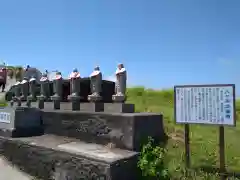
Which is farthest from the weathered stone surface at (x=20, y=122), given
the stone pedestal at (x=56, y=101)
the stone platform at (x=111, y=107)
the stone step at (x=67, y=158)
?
the stone platform at (x=111, y=107)

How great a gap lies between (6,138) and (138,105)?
18.1ft

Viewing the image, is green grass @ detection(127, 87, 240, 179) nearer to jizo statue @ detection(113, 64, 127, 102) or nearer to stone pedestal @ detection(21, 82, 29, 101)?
jizo statue @ detection(113, 64, 127, 102)

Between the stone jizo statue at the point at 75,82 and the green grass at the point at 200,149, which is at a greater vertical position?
the stone jizo statue at the point at 75,82

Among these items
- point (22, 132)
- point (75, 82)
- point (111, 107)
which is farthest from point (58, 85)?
point (111, 107)

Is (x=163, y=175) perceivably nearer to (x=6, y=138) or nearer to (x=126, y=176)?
(x=126, y=176)

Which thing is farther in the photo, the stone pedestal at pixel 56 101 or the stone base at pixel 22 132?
the stone pedestal at pixel 56 101

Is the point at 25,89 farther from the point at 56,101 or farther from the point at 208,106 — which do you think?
the point at 208,106

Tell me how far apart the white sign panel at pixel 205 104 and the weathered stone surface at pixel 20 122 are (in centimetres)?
528

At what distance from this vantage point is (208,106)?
527 cm

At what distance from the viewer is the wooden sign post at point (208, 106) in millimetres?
5031

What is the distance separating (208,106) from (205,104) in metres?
0.07

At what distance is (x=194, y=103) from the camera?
5496 millimetres

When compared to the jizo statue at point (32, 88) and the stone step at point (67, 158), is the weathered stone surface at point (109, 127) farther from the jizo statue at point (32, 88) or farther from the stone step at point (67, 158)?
the jizo statue at point (32, 88)

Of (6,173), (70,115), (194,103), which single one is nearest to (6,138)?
(6,173)
